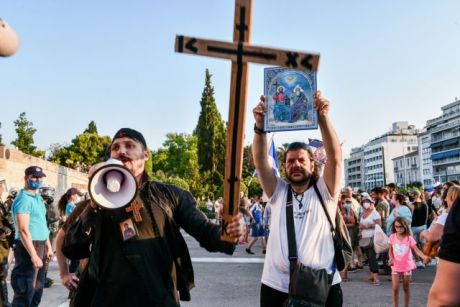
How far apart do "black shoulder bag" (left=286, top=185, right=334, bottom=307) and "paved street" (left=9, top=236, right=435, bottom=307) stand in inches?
152

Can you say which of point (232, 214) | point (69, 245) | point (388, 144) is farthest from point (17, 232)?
point (388, 144)

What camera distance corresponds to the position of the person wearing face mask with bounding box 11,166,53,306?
5.69 m

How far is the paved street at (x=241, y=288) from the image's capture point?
7254mm

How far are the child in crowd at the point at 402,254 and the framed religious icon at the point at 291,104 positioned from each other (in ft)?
13.0

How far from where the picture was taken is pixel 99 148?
251ft

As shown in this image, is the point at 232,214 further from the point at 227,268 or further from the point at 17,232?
the point at 227,268

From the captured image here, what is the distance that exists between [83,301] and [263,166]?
170 centimetres

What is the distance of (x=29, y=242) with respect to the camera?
5.71m

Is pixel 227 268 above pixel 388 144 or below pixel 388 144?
below

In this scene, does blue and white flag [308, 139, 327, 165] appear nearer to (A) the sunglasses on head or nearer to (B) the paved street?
(B) the paved street

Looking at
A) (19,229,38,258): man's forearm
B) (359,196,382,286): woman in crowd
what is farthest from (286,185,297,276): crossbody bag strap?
(359,196,382,286): woman in crowd

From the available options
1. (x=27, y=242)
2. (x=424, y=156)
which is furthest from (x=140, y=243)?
(x=424, y=156)

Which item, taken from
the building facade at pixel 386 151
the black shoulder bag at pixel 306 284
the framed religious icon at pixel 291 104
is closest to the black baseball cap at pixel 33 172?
the framed religious icon at pixel 291 104

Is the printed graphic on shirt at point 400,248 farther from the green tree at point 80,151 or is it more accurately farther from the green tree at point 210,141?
the green tree at point 80,151
